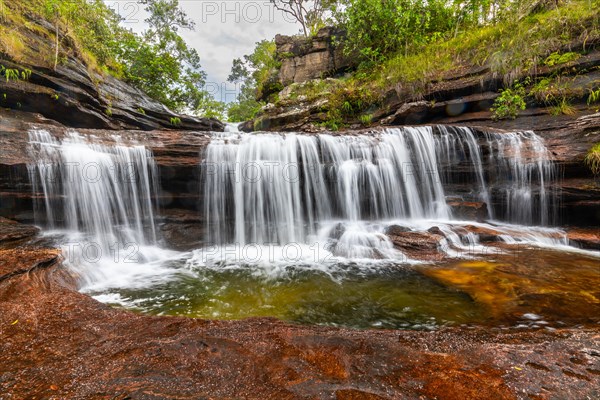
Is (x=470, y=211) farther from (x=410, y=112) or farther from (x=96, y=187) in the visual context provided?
(x=96, y=187)

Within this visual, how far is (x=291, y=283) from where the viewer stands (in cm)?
428

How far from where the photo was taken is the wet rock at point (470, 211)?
23.7 ft

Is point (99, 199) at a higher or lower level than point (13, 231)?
higher

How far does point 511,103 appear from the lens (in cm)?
829

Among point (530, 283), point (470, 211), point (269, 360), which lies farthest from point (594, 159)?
point (269, 360)

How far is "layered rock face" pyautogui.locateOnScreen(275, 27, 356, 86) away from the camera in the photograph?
1515 cm

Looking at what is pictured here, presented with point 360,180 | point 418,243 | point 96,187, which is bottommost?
point 418,243

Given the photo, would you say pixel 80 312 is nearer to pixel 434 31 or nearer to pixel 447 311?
pixel 447 311

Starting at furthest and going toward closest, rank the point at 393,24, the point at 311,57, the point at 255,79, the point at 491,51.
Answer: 1. the point at 255,79
2. the point at 311,57
3. the point at 393,24
4. the point at 491,51

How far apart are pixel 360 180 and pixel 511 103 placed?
5.48 m

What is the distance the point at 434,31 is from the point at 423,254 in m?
12.7

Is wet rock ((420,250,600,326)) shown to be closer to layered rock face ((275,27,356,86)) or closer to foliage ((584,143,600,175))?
foliage ((584,143,600,175))

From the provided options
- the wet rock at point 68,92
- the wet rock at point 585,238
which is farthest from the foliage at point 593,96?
the wet rock at point 68,92

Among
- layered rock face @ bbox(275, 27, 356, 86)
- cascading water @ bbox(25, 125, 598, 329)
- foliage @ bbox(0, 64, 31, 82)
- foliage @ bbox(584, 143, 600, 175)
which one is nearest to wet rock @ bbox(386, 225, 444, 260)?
cascading water @ bbox(25, 125, 598, 329)
